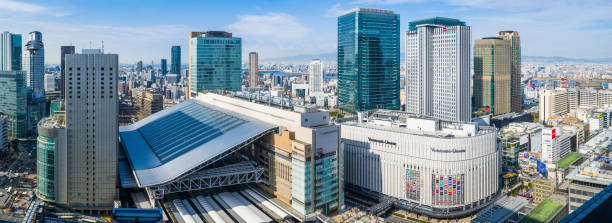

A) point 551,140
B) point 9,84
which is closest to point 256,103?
point 551,140

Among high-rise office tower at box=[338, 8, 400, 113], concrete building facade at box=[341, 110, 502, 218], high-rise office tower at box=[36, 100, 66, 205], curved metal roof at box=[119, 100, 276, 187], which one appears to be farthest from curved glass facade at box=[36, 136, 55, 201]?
high-rise office tower at box=[338, 8, 400, 113]

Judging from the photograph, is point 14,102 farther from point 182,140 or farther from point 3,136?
point 182,140

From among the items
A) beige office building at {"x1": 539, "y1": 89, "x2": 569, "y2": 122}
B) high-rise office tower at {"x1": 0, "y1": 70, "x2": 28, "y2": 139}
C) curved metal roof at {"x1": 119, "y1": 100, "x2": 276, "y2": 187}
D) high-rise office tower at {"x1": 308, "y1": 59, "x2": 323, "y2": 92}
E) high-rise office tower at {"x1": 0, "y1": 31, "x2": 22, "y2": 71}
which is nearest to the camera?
curved metal roof at {"x1": 119, "y1": 100, "x2": 276, "y2": 187}

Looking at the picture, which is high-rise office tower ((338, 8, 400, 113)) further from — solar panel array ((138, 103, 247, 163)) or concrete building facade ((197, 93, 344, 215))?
concrete building facade ((197, 93, 344, 215))

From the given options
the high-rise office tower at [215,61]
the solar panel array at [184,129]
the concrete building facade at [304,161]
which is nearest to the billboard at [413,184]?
the concrete building facade at [304,161]

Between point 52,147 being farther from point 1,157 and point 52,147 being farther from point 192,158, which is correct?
point 1,157

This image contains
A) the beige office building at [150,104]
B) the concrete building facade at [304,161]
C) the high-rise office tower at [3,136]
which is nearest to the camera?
the concrete building facade at [304,161]

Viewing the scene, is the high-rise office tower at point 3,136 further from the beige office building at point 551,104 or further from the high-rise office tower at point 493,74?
the beige office building at point 551,104
